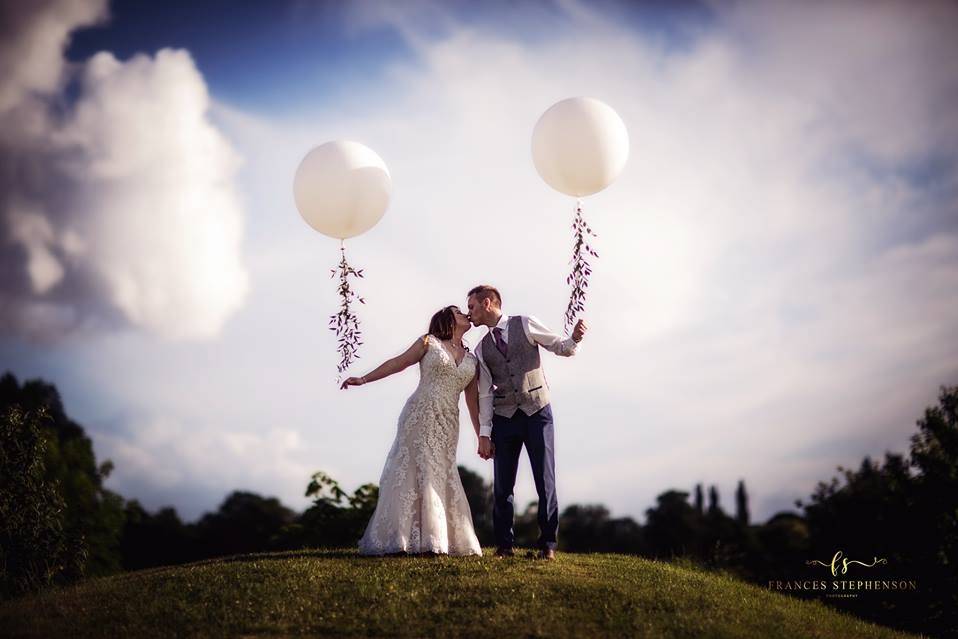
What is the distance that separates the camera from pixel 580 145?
8789mm

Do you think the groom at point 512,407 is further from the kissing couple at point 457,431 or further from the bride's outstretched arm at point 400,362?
the bride's outstretched arm at point 400,362

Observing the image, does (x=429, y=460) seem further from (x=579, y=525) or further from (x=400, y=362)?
(x=579, y=525)

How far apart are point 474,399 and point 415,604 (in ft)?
8.36

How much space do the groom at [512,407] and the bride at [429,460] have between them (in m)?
0.25

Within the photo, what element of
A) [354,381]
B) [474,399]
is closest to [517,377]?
[474,399]

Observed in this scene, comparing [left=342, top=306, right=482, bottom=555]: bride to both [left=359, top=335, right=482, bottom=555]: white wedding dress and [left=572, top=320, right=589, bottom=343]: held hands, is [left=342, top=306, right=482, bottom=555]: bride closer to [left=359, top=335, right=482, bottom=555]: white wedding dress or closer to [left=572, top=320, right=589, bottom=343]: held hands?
[left=359, top=335, right=482, bottom=555]: white wedding dress

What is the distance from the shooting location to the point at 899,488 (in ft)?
67.8

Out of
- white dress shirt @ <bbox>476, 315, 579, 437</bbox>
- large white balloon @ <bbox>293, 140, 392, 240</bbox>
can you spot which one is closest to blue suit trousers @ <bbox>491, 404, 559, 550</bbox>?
white dress shirt @ <bbox>476, 315, 579, 437</bbox>

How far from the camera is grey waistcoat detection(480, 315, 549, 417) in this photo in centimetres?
852

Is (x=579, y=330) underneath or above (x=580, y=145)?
underneath

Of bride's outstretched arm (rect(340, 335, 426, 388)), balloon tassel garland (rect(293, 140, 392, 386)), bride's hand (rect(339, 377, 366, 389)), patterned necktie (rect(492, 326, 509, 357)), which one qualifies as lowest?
bride's hand (rect(339, 377, 366, 389))

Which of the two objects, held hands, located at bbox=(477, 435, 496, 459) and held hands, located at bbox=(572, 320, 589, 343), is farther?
held hands, located at bbox=(477, 435, 496, 459)

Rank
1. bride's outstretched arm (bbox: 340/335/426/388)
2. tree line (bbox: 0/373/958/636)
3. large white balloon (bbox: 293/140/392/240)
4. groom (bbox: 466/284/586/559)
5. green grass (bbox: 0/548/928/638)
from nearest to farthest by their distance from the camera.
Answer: green grass (bbox: 0/548/928/638), groom (bbox: 466/284/586/559), bride's outstretched arm (bbox: 340/335/426/388), large white balloon (bbox: 293/140/392/240), tree line (bbox: 0/373/958/636)

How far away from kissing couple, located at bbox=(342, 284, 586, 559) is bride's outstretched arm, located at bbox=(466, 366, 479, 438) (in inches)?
0.5
